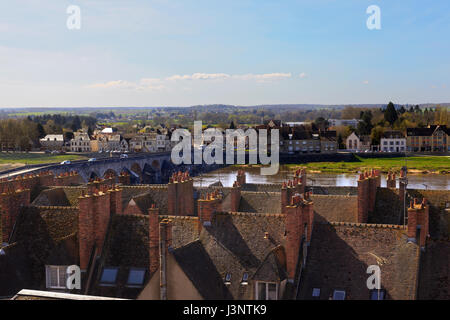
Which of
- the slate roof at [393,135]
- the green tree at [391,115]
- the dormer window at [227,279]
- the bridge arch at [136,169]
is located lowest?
the bridge arch at [136,169]

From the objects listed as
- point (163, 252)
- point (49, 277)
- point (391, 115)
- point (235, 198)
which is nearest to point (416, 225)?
point (163, 252)

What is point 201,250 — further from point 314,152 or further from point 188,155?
point 314,152

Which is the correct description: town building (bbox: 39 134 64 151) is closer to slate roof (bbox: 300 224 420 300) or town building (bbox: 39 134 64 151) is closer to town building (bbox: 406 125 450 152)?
town building (bbox: 406 125 450 152)

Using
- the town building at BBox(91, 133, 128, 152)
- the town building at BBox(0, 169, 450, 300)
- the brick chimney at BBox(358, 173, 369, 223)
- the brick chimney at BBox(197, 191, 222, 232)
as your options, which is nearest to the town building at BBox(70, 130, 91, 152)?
the town building at BBox(91, 133, 128, 152)

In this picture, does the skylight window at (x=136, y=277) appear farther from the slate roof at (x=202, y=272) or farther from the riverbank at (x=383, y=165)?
the riverbank at (x=383, y=165)

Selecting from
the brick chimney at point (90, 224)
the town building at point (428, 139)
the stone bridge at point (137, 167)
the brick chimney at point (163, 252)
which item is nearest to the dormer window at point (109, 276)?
the brick chimney at point (90, 224)
